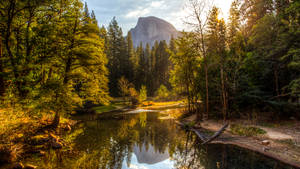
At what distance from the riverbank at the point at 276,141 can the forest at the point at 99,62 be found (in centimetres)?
250

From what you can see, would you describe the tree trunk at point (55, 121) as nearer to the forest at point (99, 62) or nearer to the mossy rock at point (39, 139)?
the forest at point (99, 62)

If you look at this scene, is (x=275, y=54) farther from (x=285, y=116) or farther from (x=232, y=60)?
(x=285, y=116)

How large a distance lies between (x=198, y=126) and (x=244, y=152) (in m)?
7.52

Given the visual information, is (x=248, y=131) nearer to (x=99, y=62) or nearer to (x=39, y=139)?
(x=99, y=62)

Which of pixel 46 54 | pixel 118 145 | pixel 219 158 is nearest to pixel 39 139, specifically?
pixel 118 145

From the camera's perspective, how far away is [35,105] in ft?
36.0

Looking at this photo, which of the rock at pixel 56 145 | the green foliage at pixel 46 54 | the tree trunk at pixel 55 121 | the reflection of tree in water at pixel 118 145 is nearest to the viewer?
the reflection of tree in water at pixel 118 145

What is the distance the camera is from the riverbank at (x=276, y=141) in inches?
339

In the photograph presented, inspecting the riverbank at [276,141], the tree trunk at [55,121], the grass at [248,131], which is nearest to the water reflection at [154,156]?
the riverbank at [276,141]

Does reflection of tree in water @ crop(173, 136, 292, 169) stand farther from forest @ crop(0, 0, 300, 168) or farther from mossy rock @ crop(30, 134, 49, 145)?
mossy rock @ crop(30, 134, 49, 145)

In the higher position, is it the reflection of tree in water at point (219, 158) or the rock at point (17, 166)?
the rock at point (17, 166)

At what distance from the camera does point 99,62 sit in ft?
54.6

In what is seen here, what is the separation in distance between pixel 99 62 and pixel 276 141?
16760 millimetres

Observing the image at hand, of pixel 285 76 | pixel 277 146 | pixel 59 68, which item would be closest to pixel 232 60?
pixel 285 76
